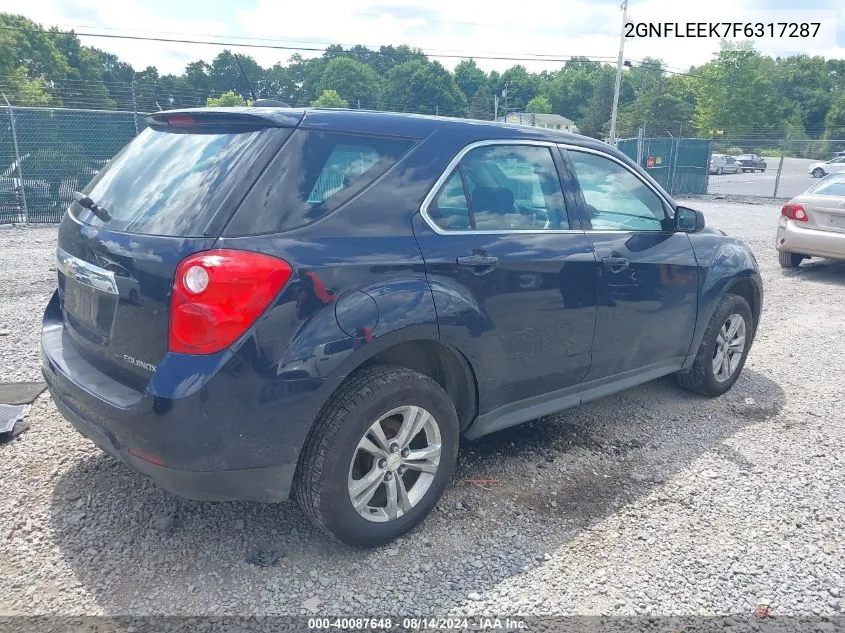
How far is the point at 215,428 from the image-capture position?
2.46 metres

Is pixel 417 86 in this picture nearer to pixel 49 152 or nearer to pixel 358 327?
pixel 49 152

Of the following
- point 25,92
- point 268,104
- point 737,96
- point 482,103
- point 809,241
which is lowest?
point 809,241

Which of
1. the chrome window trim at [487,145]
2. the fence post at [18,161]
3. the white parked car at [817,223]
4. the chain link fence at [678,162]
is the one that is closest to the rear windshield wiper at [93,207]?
the chrome window trim at [487,145]

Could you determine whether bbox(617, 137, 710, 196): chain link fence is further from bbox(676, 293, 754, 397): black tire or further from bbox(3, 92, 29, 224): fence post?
bbox(676, 293, 754, 397): black tire

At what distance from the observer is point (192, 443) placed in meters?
2.47

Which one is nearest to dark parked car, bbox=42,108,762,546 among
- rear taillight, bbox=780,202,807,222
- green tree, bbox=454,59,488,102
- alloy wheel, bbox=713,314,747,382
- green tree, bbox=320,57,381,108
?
alloy wheel, bbox=713,314,747,382

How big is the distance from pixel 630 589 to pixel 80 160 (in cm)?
1283

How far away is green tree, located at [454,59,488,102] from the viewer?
10206cm

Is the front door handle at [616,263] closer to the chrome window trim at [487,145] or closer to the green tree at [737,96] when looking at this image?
the chrome window trim at [487,145]

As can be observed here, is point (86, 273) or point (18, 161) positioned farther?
point (18, 161)

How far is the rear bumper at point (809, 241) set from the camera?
29.3 feet

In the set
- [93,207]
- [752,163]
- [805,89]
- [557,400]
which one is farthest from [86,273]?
[805,89]

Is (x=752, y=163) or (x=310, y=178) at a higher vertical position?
(x=310, y=178)

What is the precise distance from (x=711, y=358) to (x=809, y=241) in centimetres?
564
